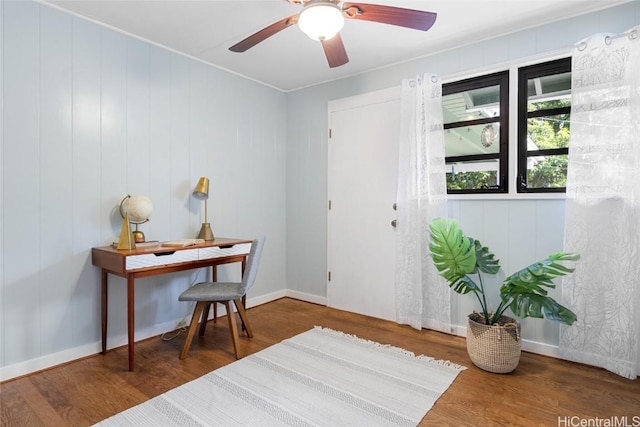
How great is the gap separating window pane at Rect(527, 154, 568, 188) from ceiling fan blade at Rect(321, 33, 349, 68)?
162 cm

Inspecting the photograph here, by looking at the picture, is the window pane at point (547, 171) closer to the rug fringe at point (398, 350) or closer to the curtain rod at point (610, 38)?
the curtain rod at point (610, 38)

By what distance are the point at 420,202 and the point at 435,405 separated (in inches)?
61.2

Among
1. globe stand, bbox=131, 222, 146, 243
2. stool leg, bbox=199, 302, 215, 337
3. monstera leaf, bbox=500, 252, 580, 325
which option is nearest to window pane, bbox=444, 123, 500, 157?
monstera leaf, bbox=500, 252, 580, 325

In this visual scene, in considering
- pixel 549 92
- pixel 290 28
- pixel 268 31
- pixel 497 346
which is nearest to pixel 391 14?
pixel 268 31

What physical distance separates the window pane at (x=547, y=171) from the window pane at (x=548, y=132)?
88 millimetres

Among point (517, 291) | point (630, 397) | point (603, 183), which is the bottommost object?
point (630, 397)

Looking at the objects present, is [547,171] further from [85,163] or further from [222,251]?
[85,163]

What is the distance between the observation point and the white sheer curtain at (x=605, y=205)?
2.03 metres

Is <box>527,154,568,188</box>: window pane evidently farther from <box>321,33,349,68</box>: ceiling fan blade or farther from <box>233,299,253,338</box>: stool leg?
<box>233,299,253,338</box>: stool leg

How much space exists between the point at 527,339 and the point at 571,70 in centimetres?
197

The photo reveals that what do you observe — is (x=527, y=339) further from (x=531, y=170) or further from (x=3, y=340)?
(x=3, y=340)

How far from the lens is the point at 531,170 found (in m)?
2.51

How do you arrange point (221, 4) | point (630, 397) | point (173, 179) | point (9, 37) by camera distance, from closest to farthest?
point (630, 397), point (9, 37), point (221, 4), point (173, 179)

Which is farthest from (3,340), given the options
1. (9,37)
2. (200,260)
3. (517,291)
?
(517,291)
